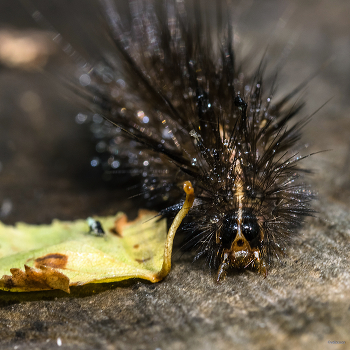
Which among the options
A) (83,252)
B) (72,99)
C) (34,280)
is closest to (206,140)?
(83,252)

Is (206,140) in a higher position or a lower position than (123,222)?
higher

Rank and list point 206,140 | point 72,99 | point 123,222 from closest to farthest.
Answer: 1. point 206,140
2. point 123,222
3. point 72,99

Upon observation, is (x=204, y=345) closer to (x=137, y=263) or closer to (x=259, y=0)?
(x=137, y=263)

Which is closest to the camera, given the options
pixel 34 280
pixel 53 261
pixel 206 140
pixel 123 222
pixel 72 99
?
pixel 34 280

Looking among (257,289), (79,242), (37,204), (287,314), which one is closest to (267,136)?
(257,289)

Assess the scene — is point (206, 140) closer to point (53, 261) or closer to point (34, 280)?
point (53, 261)

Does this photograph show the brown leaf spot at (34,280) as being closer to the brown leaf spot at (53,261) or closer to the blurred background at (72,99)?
the brown leaf spot at (53,261)

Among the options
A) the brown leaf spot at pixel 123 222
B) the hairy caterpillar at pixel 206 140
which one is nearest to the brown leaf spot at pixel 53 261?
the brown leaf spot at pixel 123 222

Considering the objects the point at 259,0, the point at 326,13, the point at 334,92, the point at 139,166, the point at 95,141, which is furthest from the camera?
the point at 259,0
